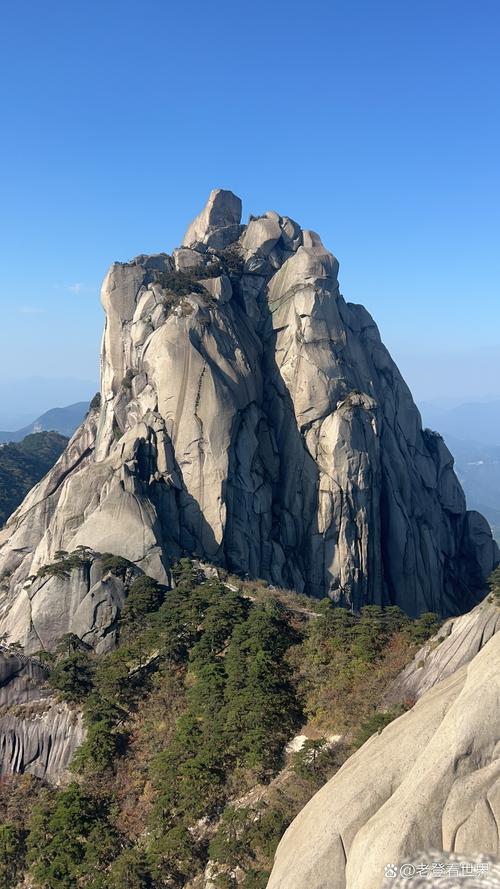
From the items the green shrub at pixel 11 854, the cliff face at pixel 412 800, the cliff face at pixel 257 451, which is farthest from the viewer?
the cliff face at pixel 257 451

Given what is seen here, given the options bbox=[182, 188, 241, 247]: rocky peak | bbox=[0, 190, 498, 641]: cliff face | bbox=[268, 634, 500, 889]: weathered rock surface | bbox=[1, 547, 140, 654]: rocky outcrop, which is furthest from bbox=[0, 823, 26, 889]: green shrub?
bbox=[182, 188, 241, 247]: rocky peak

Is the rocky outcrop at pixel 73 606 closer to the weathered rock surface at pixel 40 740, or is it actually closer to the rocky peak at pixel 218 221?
the weathered rock surface at pixel 40 740

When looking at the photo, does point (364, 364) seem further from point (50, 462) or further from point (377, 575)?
point (50, 462)

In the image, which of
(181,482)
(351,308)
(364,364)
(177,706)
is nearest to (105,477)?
(181,482)

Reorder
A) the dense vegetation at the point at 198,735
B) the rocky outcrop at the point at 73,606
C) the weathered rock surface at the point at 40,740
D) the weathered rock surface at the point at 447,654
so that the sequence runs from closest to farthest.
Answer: the dense vegetation at the point at 198,735
the weathered rock surface at the point at 447,654
the weathered rock surface at the point at 40,740
the rocky outcrop at the point at 73,606

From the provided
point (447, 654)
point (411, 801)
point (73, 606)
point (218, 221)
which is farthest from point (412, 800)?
point (218, 221)

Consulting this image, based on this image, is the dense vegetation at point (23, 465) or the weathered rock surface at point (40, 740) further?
the dense vegetation at point (23, 465)

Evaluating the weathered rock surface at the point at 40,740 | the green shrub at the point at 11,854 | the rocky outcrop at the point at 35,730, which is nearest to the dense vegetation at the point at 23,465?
the rocky outcrop at the point at 35,730
